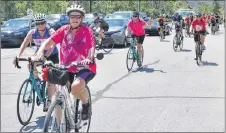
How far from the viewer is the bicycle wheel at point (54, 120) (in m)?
Answer: 4.84

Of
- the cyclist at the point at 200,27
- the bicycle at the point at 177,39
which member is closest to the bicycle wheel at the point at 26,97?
the cyclist at the point at 200,27

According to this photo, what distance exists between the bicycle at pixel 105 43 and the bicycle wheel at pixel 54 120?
13.5 m

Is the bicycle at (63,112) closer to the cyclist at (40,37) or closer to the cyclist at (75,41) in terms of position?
the cyclist at (75,41)

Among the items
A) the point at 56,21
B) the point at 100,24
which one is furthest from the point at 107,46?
the point at 56,21

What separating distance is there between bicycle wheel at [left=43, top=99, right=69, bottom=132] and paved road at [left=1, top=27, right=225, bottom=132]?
1.37 meters

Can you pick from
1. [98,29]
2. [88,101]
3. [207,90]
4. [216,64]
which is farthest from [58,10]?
[88,101]

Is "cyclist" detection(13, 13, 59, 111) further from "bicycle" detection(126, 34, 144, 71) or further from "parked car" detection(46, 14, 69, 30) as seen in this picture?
"parked car" detection(46, 14, 69, 30)

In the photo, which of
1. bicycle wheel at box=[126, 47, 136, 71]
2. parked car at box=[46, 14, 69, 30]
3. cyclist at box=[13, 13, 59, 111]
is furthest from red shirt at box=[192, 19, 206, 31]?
parked car at box=[46, 14, 69, 30]

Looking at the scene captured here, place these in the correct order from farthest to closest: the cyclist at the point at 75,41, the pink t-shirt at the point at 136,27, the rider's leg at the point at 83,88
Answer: the pink t-shirt at the point at 136,27 < the cyclist at the point at 75,41 < the rider's leg at the point at 83,88

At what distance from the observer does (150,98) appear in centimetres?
909

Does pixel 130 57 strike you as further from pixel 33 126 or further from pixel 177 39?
pixel 33 126

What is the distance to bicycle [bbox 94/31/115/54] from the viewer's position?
19144 millimetres

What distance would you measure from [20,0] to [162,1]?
39524mm

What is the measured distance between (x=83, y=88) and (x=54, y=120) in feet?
2.26
